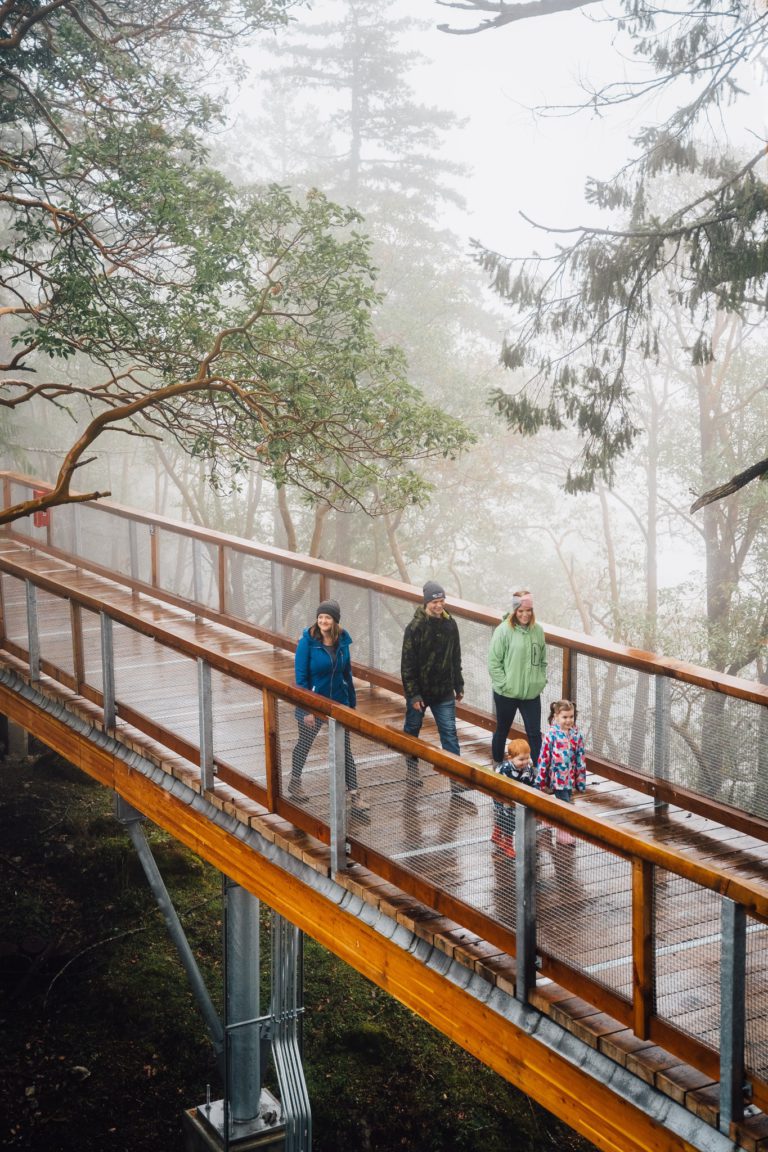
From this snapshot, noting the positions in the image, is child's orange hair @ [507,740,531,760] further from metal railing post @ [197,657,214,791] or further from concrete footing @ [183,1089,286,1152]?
concrete footing @ [183,1089,286,1152]

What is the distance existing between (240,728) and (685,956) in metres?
3.66

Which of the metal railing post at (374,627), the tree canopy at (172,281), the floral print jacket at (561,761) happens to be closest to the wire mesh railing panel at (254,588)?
the tree canopy at (172,281)

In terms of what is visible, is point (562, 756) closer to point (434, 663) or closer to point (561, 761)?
point (561, 761)

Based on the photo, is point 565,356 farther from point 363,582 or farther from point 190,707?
point 190,707

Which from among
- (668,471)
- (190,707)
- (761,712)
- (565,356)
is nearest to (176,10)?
(565,356)

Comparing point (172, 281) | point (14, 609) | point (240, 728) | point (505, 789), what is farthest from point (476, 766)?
point (172, 281)

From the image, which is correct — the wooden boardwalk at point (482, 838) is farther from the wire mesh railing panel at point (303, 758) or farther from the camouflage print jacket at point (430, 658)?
the camouflage print jacket at point (430, 658)

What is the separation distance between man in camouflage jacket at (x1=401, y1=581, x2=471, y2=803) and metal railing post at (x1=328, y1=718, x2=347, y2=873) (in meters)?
1.44

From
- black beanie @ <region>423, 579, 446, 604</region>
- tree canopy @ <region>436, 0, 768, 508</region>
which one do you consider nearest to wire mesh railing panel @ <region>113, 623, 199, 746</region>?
black beanie @ <region>423, 579, 446, 604</region>

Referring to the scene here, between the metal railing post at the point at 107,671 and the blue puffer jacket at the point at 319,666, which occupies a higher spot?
the blue puffer jacket at the point at 319,666

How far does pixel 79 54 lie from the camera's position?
11898 mm

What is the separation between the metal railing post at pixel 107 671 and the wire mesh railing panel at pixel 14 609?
66.0 inches

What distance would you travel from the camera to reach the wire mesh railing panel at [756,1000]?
4160mm

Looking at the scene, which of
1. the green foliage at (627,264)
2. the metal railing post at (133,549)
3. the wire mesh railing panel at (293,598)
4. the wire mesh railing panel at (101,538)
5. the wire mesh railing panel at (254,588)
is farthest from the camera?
the wire mesh railing panel at (101,538)
